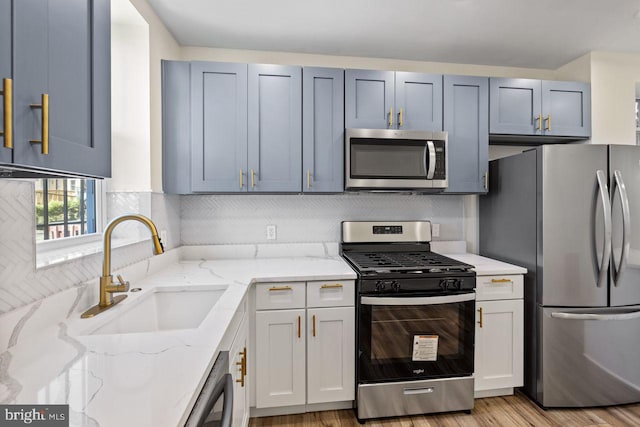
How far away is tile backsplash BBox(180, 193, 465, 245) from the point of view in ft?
7.98

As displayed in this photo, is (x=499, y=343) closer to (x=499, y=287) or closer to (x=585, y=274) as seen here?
(x=499, y=287)

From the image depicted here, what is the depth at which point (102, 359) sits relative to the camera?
85cm

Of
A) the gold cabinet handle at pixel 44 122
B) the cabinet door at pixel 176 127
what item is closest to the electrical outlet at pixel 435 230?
the cabinet door at pixel 176 127

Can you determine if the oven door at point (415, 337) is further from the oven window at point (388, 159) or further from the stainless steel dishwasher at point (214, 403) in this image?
the stainless steel dishwasher at point (214, 403)

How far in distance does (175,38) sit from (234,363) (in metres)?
2.20

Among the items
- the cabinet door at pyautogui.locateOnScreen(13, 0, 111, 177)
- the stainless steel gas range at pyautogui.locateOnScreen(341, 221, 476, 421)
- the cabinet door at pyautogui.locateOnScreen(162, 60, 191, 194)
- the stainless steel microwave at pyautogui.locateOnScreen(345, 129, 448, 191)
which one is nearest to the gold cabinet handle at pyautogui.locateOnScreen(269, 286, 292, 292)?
the stainless steel gas range at pyautogui.locateOnScreen(341, 221, 476, 421)

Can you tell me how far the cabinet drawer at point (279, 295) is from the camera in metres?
1.85

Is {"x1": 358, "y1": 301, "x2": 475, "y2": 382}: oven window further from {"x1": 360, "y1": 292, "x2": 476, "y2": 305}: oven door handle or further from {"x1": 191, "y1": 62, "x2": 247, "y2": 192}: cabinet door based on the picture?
{"x1": 191, "y1": 62, "x2": 247, "y2": 192}: cabinet door

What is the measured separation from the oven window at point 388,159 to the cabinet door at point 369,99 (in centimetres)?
16

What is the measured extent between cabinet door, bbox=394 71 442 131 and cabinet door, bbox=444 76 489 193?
0.22 feet

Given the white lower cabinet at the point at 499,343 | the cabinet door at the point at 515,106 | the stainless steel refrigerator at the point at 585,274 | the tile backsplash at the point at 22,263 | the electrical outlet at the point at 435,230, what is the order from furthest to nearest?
the electrical outlet at the point at 435,230 < the cabinet door at the point at 515,106 < the white lower cabinet at the point at 499,343 < the stainless steel refrigerator at the point at 585,274 < the tile backsplash at the point at 22,263

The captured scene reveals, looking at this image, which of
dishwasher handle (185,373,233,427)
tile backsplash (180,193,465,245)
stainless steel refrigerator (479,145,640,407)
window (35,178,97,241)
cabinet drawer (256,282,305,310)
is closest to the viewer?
dishwasher handle (185,373,233,427)

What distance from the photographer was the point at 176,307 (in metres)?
1.61

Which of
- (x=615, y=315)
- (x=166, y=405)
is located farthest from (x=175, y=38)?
(x=615, y=315)
